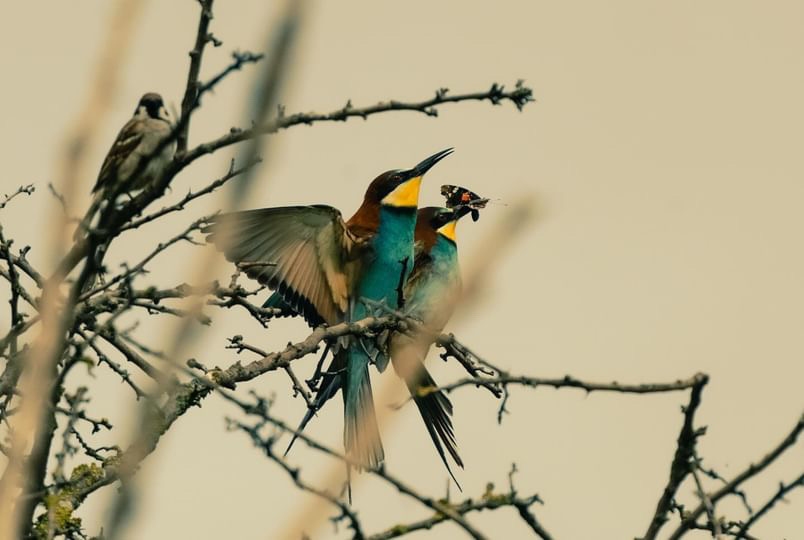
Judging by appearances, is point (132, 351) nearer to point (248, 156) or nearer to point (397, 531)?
point (397, 531)

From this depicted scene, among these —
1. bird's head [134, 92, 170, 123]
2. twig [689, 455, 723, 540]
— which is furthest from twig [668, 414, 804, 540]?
bird's head [134, 92, 170, 123]

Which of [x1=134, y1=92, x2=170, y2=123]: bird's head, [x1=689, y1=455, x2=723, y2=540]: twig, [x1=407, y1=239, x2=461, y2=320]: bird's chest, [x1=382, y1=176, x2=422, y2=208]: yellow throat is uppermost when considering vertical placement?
[x1=382, y1=176, x2=422, y2=208]: yellow throat

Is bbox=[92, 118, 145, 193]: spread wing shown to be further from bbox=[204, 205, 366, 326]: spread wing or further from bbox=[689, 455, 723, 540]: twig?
bbox=[689, 455, 723, 540]: twig

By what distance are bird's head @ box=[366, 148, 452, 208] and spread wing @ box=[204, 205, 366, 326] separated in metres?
0.58

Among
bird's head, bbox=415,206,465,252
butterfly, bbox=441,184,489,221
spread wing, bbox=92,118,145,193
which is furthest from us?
butterfly, bbox=441,184,489,221

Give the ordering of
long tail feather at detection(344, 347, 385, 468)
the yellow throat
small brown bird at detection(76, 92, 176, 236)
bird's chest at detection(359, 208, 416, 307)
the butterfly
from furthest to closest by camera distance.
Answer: the butterfly
the yellow throat
bird's chest at detection(359, 208, 416, 307)
long tail feather at detection(344, 347, 385, 468)
small brown bird at detection(76, 92, 176, 236)

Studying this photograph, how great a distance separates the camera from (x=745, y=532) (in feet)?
8.41

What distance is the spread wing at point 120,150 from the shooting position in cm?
416

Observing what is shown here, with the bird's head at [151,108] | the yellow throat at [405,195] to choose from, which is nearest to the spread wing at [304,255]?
the yellow throat at [405,195]

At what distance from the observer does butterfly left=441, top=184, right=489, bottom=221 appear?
304 inches

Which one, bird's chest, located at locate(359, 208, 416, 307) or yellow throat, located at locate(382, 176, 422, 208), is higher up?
yellow throat, located at locate(382, 176, 422, 208)

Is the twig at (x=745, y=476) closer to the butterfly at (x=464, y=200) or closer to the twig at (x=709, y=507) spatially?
the twig at (x=709, y=507)

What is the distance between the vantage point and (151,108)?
4883 millimetres

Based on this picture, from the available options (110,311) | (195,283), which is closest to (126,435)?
(195,283)
